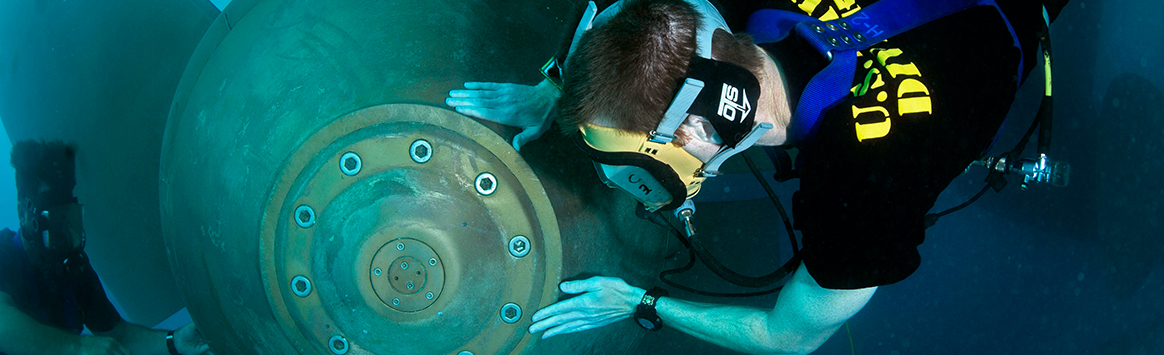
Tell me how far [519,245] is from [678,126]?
0.49 metres

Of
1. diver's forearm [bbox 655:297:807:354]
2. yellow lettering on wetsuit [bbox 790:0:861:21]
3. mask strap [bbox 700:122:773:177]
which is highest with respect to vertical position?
yellow lettering on wetsuit [bbox 790:0:861:21]

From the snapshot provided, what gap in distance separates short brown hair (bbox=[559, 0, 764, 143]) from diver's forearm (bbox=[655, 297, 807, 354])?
0.70 metres

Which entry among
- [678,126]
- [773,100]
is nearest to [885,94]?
[773,100]

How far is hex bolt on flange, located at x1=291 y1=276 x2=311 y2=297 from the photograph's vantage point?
1347 millimetres

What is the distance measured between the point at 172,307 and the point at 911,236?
2.55m

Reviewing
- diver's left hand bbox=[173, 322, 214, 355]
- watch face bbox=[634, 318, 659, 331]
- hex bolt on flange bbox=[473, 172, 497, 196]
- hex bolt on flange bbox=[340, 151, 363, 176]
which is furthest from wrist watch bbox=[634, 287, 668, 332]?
diver's left hand bbox=[173, 322, 214, 355]

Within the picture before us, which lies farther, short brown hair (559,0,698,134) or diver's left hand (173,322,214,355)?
diver's left hand (173,322,214,355)

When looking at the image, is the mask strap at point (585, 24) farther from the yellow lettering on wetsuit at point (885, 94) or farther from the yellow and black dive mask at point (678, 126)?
the yellow lettering on wetsuit at point (885, 94)

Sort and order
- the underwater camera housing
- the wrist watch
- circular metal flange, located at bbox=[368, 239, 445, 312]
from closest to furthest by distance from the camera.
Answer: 1. circular metal flange, located at bbox=[368, 239, 445, 312]
2. the wrist watch
3. the underwater camera housing

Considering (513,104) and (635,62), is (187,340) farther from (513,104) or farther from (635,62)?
(635,62)

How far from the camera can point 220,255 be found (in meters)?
1.40

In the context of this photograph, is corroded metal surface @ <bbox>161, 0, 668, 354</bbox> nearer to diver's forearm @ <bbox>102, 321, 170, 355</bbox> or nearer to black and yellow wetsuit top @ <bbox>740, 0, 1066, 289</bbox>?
black and yellow wetsuit top @ <bbox>740, 0, 1066, 289</bbox>

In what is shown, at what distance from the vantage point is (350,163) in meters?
1.30

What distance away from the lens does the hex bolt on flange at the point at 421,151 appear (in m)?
1.29
